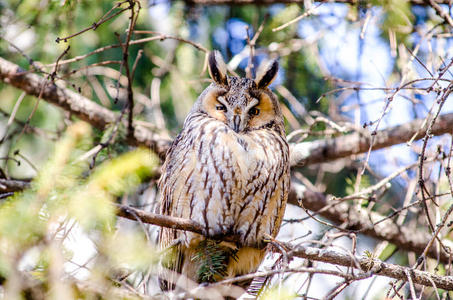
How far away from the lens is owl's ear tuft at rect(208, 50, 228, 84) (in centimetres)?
242

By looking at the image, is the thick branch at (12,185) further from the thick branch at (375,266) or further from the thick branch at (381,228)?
the thick branch at (381,228)

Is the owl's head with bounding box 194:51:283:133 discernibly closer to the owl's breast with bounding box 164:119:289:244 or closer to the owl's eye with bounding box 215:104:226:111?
the owl's eye with bounding box 215:104:226:111

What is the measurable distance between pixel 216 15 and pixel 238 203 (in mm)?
1924

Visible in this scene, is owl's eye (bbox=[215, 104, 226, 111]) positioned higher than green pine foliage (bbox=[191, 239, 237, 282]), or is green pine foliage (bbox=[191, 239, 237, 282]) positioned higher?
owl's eye (bbox=[215, 104, 226, 111])

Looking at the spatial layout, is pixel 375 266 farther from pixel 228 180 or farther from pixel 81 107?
pixel 81 107

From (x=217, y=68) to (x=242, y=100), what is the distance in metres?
0.24

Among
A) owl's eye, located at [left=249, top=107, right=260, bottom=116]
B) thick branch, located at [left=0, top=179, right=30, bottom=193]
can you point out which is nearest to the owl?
owl's eye, located at [left=249, top=107, right=260, bottom=116]

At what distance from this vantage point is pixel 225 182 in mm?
2123

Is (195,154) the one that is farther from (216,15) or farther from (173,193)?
(216,15)

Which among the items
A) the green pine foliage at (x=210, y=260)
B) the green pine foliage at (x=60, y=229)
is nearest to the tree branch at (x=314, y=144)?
the green pine foliage at (x=210, y=260)

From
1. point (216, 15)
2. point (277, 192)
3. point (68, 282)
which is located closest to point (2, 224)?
point (68, 282)

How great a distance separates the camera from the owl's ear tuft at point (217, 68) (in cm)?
242

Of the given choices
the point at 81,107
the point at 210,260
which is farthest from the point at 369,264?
the point at 81,107

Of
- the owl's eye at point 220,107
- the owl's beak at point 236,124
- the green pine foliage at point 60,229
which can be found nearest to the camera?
the green pine foliage at point 60,229
